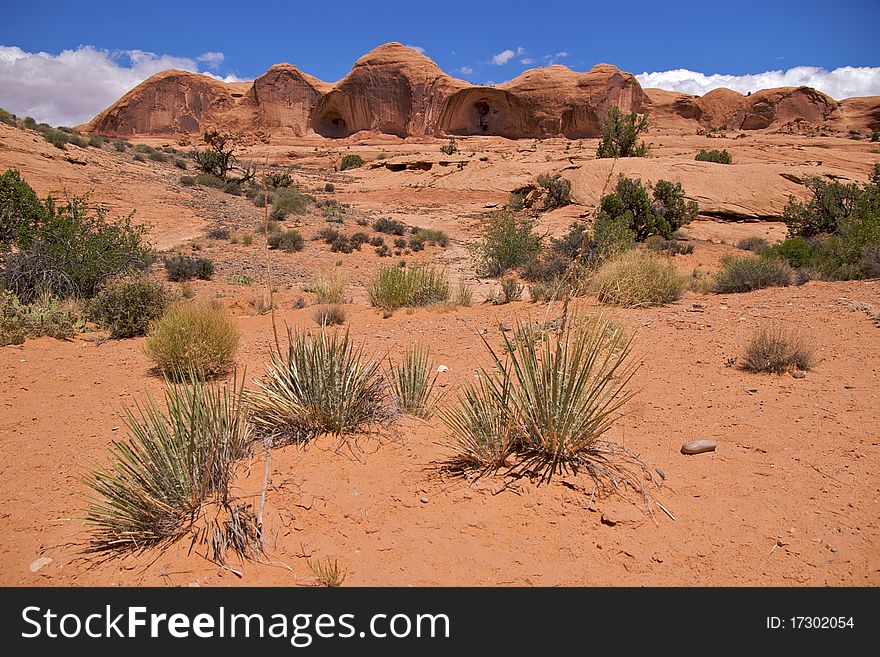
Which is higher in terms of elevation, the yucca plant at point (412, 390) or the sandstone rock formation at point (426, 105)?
the sandstone rock formation at point (426, 105)

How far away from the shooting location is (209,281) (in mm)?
12328

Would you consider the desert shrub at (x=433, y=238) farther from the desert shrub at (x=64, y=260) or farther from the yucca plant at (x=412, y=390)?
the yucca plant at (x=412, y=390)

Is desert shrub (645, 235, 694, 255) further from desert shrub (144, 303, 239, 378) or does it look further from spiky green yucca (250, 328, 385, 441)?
spiky green yucca (250, 328, 385, 441)

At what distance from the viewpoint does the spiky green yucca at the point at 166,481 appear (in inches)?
112

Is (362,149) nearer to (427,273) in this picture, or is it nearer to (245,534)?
(427,273)

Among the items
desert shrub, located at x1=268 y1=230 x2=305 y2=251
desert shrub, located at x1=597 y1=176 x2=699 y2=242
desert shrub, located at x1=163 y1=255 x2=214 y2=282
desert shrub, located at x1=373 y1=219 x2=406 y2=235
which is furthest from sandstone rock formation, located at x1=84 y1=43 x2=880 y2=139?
desert shrub, located at x1=163 y1=255 x2=214 y2=282

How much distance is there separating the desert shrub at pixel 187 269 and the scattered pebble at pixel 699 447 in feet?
37.9

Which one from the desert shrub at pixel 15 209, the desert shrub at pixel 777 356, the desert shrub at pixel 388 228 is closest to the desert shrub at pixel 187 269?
the desert shrub at pixel 15 209

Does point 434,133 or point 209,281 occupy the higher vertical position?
point 434,133

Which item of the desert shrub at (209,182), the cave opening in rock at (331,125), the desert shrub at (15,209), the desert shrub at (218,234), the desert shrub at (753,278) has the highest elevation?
the cave opening in rock at (331,125)

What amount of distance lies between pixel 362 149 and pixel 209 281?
44303mm

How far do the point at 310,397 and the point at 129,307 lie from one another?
5297 millimetres

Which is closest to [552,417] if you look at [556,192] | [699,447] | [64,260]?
[699,447]
